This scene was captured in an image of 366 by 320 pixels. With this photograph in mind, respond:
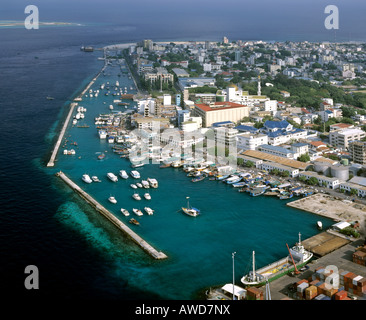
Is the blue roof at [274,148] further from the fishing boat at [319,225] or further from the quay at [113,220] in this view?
the quay at [113,220]

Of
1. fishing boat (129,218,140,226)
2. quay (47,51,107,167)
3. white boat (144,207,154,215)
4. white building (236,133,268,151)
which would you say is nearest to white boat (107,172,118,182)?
quay (47,51,107,167)

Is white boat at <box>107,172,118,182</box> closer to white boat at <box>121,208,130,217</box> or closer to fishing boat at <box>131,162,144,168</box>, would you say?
fishing boat at <box>131,162,144,168</box>

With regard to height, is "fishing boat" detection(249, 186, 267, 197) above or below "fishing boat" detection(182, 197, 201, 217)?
above

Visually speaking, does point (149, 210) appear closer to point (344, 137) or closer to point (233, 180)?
point (233, 180)

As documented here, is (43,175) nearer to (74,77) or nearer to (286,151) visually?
(286,151)
